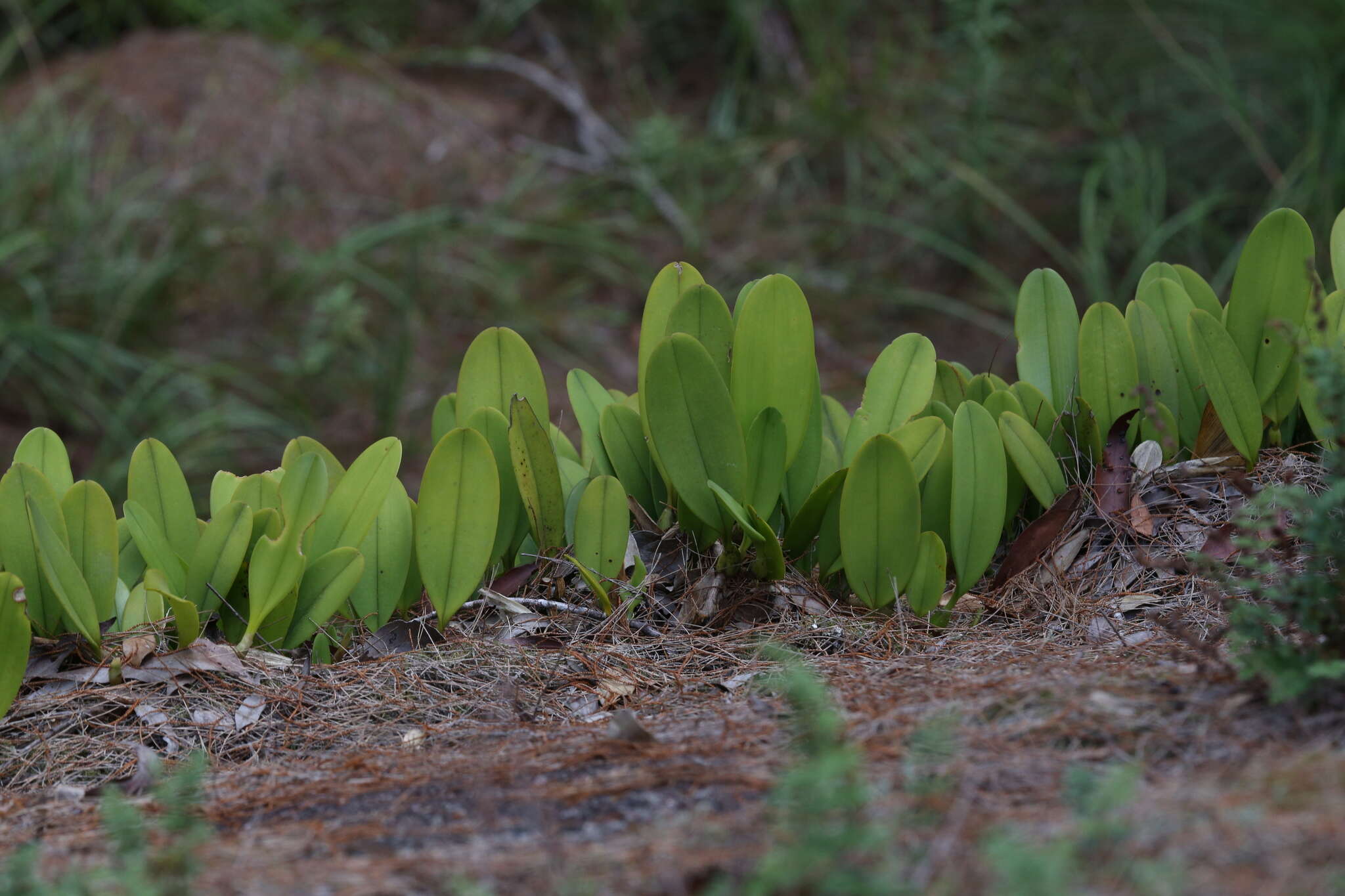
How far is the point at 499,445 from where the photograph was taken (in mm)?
1683

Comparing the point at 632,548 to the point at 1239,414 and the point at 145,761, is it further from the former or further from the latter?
the point at 1239,414

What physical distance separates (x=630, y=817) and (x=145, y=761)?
657 millimetres

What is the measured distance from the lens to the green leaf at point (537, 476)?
5.13 feet

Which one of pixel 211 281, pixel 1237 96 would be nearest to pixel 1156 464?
pixel 1237 96

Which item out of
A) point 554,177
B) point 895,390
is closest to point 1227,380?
point 895,390

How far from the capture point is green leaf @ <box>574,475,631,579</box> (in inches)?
60.7

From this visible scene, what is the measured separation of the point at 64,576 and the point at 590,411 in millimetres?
797

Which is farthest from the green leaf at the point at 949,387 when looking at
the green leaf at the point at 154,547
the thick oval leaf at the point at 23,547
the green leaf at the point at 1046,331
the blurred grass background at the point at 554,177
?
the blurred grass background at the point at 554,177

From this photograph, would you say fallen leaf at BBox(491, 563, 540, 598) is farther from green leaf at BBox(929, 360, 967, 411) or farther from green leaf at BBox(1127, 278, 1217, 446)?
green leaf at BBox(1127, 278, 1217, 446)

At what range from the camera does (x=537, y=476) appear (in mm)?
1600

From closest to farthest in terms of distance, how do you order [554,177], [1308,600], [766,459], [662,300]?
[1308,600], [766,459], [662,300], [554,177]

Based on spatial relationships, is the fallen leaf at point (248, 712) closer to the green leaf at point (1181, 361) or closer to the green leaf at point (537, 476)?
the green leaf at point (537, 476)

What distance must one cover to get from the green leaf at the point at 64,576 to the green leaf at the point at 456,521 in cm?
42

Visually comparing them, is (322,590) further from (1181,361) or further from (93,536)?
(1181,361)
